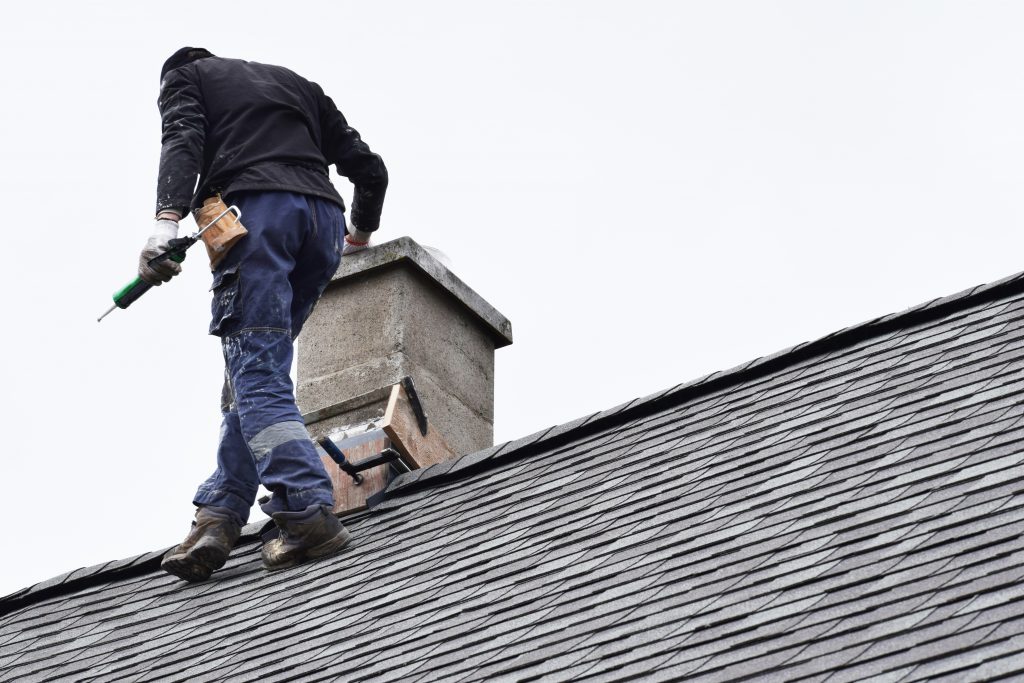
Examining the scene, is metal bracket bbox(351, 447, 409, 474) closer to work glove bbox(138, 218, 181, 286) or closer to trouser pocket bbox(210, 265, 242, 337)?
trouser pocket bbox(210, 265, 242, 337)

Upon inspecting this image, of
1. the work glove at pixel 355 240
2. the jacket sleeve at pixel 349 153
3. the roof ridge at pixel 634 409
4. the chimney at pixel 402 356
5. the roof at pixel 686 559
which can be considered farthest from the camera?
the work glove at pixel 355 240

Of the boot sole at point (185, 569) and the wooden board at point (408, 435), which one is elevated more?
the wooden board at point (408, 435)

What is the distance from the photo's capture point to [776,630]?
4.73 meters

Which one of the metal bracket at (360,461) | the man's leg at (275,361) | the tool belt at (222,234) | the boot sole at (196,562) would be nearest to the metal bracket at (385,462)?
the metal bracket at (360,461)

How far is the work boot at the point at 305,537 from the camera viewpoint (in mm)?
6766

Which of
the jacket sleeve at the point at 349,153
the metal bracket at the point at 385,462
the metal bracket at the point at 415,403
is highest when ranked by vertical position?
the jacket sleeve at the point at 349,153

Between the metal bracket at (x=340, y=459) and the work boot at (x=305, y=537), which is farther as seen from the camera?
the metal bracket at (x=340, y=459)

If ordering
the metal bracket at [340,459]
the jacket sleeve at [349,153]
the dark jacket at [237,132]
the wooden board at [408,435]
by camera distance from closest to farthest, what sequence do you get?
the dark jacket at [237,132] → the metal bracket at [340,459] → the wooden board at [408,435] → the jacket sleeve at [349,153]

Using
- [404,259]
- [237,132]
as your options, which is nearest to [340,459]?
[404,259]

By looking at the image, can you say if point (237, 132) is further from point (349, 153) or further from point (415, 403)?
point (415, 403)

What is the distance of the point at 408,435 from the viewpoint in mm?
7613

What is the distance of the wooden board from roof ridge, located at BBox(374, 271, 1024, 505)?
0.22 metres

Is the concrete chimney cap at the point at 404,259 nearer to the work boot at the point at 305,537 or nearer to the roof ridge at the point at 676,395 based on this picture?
the roof ridge at the point at 676,395

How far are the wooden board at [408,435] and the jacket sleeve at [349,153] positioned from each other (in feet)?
2.70
